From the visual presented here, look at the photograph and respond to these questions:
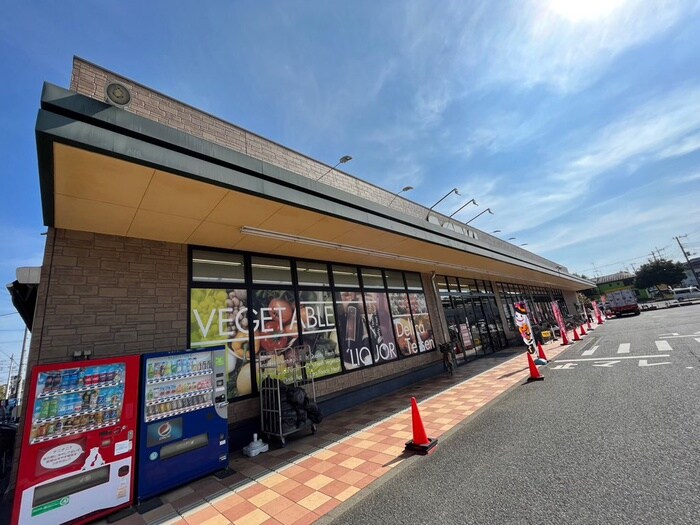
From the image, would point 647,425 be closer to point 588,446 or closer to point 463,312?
point 588,446

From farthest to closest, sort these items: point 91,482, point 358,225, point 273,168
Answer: point 358,225 → point 273,168 → point 91,482

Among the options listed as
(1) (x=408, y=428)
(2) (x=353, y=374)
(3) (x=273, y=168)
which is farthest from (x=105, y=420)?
(2) (x=353, y=374)

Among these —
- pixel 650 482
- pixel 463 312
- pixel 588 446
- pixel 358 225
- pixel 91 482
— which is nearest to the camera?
pixel 650 482

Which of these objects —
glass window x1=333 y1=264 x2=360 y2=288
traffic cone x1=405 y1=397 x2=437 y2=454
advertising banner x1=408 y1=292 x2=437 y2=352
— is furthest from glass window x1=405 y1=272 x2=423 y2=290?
traffic cone x1=405 y1=397 x2=437 y2=454

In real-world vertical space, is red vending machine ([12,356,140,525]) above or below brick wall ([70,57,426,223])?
below

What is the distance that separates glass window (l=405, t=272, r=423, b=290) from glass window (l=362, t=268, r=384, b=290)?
4.74ft

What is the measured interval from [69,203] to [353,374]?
6.23m

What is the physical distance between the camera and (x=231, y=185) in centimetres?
367

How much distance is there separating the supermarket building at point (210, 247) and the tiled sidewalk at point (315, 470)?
100cm

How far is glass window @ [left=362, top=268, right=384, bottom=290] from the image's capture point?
341 inches

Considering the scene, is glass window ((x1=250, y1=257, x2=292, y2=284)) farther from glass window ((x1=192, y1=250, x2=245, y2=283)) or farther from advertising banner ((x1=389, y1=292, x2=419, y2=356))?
advertising banner ((x1=389, y1=292, x2=419, y2=356))

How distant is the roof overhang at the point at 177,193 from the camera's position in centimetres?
280

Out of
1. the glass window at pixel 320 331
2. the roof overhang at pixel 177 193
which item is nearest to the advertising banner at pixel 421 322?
the glass window at pixel 320 331

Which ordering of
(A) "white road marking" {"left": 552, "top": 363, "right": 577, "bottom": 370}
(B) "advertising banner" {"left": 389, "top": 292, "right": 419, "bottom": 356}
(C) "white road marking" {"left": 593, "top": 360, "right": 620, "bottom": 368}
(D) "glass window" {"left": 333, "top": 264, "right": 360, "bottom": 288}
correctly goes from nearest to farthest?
1. (C) "white road marking" {"left": 593, "top": 360, "right": 620, "bottom": 368}
2. (D) "glass window" {"left": 333, "top": 264, "right": 360, "bottom": 288}
3. (A) "white road marking" {"left": 552, "top": 363, "right": 577, "bottom": 370}
4. (B) "advertising banner" {"left": 389, "top": 292, "right": 419, "bottom": 356}
